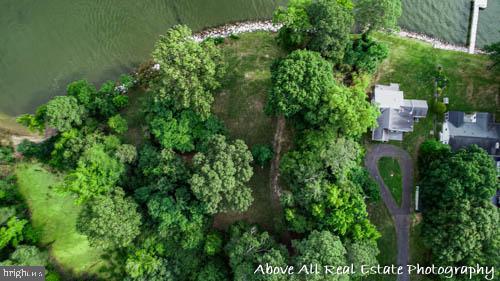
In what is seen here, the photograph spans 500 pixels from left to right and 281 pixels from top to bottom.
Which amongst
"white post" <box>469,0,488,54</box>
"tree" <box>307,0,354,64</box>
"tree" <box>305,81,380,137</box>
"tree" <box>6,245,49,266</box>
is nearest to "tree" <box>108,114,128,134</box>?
"tree" <box>6,245,49,266</box>

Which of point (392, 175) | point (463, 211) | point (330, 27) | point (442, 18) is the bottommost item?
point (463, 211)

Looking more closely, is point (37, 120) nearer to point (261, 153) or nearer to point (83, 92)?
point (83, 92)

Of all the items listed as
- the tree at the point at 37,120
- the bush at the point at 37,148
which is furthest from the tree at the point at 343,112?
the bush at the point at 37,148

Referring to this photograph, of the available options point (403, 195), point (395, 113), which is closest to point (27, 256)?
point (403, 195)

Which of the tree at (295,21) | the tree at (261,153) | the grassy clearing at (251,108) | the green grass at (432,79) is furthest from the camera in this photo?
the green grass at (432,79)

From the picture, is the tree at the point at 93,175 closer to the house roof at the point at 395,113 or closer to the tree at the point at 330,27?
the tree at the point at 330,27

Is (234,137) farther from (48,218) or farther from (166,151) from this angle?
(48,218)

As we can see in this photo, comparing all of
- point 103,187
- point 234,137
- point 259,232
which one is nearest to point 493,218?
point 259,232
